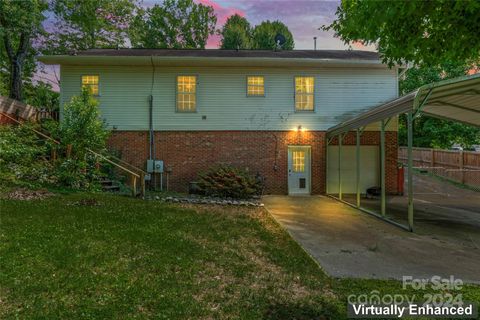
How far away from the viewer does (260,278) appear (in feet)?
15.4

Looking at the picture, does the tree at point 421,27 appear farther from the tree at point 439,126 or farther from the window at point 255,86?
the tree at point 439,126

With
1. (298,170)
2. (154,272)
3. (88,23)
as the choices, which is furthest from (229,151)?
(88,23)

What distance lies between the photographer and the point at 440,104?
10.2 m

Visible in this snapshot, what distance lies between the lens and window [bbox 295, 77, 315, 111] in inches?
554

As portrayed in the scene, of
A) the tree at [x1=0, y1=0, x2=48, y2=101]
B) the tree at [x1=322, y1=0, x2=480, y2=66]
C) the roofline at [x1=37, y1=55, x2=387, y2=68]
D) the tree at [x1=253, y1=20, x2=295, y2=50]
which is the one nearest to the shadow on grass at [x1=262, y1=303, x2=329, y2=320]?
the tree at [x1=322, y1=0, x2=480, y2=66]

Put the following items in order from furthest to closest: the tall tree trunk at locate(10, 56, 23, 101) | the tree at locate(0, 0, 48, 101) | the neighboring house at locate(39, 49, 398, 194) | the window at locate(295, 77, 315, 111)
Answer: the tall tree trunk at locate(10, 56, 23, 101), the tree at locate(0, 0, 48, 101), the window at locate(295, 77, 315, 111), the neighboring house at locate(39, 49, 398, 194)

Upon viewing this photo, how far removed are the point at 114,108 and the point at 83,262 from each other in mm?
10037

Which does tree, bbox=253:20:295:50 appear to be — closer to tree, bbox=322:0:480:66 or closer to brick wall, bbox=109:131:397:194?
brick wall, bbox=109:131:397:194

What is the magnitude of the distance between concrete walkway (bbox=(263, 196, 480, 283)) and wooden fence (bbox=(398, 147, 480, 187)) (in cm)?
Result: 1040

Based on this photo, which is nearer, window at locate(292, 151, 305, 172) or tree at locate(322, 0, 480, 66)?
tree at locate(322, 0, 480, 66)

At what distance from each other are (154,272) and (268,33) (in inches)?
1389

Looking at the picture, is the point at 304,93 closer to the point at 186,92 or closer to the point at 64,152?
the point at 186,92

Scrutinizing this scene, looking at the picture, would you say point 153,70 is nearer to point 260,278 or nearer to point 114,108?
point 114,108

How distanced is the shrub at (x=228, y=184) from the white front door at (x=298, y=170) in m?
2.07
